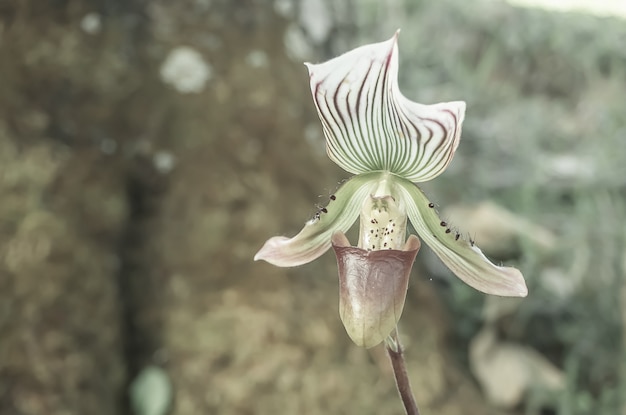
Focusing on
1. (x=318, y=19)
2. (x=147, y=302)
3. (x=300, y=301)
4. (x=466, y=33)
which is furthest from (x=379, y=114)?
(x=466, y=33)

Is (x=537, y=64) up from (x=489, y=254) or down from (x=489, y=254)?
up

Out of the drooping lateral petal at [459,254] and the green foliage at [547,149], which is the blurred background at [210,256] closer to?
the green foliage at [547,149]

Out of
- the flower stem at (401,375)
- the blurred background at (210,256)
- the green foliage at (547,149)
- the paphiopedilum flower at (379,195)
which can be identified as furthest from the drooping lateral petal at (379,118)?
the green foliage at (547,149)

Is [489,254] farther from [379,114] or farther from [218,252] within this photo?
[379,114]

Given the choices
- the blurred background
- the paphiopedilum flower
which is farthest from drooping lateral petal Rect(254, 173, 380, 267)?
the blurred background

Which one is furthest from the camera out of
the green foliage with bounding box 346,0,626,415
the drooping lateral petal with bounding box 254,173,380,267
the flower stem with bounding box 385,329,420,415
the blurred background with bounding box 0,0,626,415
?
the green foliage with bounding box 346,0,626,415

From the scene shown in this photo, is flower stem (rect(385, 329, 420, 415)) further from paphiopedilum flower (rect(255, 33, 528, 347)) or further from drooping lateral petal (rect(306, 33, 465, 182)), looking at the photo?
drooping lateral petal (rect(306, 33, 465, 182))

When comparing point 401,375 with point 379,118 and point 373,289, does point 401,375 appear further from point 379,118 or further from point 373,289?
point 379,118
